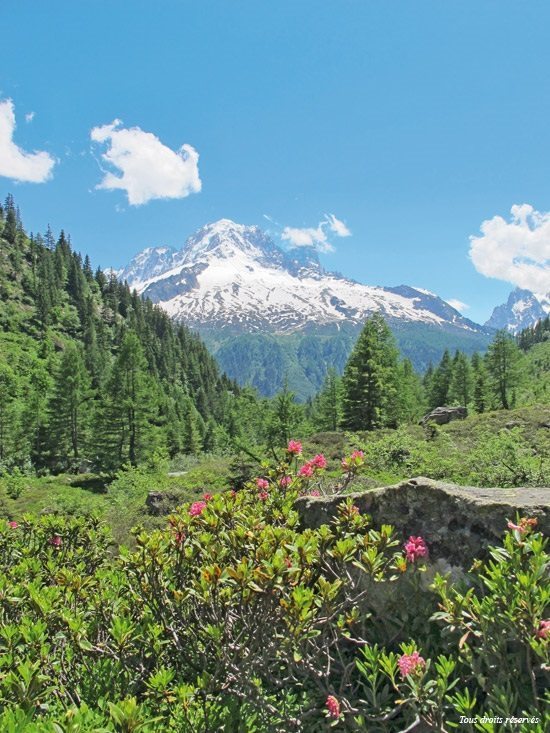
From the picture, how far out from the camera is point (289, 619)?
3152mm

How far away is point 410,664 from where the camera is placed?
2652mm

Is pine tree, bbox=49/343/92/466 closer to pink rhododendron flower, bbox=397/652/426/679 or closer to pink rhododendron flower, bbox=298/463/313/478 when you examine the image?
pink rhododendron flower, bbox=298/463/313/478

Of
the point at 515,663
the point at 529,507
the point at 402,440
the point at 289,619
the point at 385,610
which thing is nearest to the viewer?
the point at 515,663

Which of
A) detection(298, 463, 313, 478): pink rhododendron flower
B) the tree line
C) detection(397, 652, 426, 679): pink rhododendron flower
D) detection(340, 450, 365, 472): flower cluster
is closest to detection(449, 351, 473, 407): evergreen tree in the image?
the tree line

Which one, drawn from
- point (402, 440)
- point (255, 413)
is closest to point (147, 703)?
point (402, 440)

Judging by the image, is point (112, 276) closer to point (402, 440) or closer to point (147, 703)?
point (402, 440)

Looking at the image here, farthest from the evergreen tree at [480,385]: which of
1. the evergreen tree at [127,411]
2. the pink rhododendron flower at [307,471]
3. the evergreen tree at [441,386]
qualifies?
the pink rhododendron flower at [307,471]

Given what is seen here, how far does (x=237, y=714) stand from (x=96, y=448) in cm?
4334

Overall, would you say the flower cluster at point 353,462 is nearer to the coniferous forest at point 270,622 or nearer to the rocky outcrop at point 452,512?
the coniferous forest at point 270,622

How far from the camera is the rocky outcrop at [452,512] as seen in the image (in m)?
3.89

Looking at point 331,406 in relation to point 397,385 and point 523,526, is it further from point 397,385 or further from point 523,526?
point 523,526

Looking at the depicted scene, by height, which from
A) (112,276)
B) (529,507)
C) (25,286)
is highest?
(112,276)

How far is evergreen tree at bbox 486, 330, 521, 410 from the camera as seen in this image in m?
51.1

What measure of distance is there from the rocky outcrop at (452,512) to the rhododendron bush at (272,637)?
0.15m
